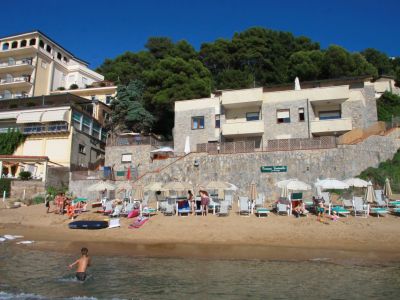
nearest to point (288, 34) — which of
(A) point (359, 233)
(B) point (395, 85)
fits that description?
(B) point (395, 85)

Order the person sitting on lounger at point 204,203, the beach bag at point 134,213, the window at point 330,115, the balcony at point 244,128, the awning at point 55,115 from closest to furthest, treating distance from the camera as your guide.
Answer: the person sitting on lounger at point 204,203 → the beach bag at point 134,213 → the balcony at point 244,128 → the window at point 330,115 → the awning at point 55,115

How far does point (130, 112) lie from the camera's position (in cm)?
4103

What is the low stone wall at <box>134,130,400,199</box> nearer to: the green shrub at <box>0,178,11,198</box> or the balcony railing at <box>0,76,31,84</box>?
the green shrub at <box>0,178,11,198</box>

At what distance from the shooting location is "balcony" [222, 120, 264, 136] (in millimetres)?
33406

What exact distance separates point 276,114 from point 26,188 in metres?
22.9

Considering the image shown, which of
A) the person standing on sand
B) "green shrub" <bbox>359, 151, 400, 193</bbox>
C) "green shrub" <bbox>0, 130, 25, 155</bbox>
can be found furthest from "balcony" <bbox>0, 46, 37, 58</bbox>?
the person standing on sand

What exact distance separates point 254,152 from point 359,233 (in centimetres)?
1156

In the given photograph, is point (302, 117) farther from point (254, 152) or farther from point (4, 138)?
point (4, 138)

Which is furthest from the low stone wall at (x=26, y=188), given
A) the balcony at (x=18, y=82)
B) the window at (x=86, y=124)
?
the balcony at (x=18, y=82)

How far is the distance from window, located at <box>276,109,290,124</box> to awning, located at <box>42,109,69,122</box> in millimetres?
21240

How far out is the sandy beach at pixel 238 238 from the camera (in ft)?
50.2

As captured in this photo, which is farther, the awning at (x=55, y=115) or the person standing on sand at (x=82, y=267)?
the awning at (x=55, y=115)

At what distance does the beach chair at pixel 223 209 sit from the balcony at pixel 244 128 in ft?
41.9

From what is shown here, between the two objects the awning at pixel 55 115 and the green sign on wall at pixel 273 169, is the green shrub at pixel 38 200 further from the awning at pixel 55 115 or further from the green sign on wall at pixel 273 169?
the green sign on wall at pixel 273 169
